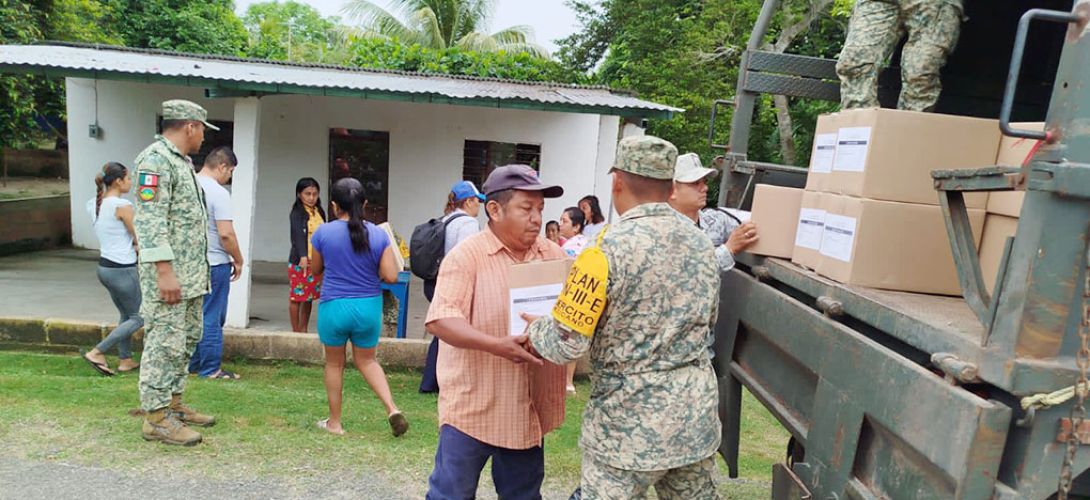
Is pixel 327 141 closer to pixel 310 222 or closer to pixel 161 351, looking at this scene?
pixel 310 222

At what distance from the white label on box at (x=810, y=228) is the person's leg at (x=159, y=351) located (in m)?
3.20

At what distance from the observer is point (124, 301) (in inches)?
210

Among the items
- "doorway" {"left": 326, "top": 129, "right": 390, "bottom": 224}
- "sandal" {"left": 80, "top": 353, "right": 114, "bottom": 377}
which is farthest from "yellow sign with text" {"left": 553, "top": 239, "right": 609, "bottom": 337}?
"doorway" {"left": 326, "top": 129, "right": 390, "bottom": 224}

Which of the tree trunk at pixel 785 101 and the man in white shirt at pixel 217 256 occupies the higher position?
the tree trunk at pixel 785 101

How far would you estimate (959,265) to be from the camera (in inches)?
70.2

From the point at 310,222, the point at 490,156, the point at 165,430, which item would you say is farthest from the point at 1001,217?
the point at 490,156

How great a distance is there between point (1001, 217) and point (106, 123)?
1174 cm

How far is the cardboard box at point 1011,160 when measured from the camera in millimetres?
1939

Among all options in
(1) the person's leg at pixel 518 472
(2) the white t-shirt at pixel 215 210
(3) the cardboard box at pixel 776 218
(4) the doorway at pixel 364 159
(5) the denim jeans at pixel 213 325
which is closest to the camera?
(1) the person's leg at pixel 518 472

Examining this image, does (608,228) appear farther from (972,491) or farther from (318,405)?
(318,405)

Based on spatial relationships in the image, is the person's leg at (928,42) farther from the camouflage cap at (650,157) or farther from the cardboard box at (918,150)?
the camouflage cap at (650,157)

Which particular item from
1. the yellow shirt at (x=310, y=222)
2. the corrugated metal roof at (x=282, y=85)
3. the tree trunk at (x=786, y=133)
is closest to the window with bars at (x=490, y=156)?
the corrugated metal roof at (x=282, y=85)

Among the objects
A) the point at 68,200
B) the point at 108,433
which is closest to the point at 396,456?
the point at 108,433

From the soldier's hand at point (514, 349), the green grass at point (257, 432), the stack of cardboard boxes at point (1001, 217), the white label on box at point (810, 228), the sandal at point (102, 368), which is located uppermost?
the stack of cardboard boxes at point (1001, 217)
